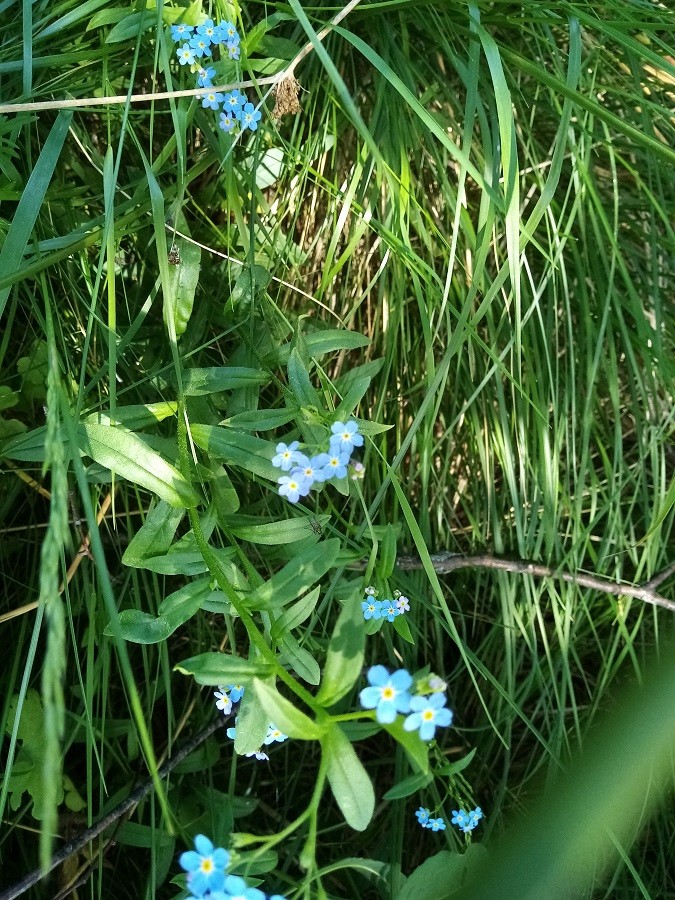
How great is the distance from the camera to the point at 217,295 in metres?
1.38

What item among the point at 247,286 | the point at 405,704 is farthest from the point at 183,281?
the point at 405,704

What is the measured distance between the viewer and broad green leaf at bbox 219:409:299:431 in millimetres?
1012

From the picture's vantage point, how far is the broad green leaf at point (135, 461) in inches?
37.1

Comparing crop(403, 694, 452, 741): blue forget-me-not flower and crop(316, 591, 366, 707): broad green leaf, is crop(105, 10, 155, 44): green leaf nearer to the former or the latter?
crop(316, 591, 366, 707): broad green leaf

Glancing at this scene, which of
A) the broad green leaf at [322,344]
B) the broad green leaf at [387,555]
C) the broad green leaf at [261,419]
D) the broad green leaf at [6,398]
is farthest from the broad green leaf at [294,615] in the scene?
the broad green leaf at [6,398]

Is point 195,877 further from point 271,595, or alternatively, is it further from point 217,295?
point 217,295

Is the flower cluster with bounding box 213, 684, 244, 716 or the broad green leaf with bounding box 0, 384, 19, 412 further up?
the broad green leaf with bounding box 0, 384, 19, 412

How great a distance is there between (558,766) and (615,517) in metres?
0.51

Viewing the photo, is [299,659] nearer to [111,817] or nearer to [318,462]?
[318,462]

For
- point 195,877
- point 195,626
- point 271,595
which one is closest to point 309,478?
point 271,595

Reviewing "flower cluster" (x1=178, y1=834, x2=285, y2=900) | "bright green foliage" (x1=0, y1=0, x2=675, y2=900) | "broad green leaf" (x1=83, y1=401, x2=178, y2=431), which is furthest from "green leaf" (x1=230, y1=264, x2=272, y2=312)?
"flower cluster" (x1=178, y1=834, x2=285, y2=900)

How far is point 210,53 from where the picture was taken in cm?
110

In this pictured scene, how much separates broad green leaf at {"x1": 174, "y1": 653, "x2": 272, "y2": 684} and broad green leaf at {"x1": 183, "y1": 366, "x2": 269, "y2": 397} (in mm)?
377

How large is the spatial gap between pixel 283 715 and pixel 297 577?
7.4 inches
